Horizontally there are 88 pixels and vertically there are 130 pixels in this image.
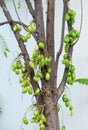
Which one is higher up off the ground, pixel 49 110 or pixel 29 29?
pixel 29 29

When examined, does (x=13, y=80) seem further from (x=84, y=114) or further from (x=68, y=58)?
(x=68, y=58)

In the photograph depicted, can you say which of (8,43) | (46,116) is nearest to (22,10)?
(8,43)

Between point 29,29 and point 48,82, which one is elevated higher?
point 29,29

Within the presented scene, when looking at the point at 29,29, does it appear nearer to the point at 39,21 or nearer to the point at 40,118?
the point at 39,21

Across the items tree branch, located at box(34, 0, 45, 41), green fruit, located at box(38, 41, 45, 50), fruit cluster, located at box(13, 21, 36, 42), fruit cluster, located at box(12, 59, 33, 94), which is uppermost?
tree branch, located at box(34, 0, 45, 41)

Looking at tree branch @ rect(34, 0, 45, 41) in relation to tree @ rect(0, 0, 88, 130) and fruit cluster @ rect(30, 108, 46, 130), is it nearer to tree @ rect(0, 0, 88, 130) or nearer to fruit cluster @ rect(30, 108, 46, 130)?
tree @ rect(0, 0, 88, 130)

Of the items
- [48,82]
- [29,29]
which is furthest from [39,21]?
[48,82]

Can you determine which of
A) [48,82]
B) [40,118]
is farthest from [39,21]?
[40,118]

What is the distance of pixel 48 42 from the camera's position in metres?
0.84

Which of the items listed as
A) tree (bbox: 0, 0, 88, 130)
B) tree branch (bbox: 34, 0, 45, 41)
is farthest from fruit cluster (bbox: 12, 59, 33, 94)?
tree branch (bbox: 34, 0, 45, 41)

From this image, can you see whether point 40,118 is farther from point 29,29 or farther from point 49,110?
point 29,29

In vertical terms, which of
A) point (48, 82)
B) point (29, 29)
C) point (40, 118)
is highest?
point (29, 29)

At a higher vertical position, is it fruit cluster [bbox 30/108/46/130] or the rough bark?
the rough bark

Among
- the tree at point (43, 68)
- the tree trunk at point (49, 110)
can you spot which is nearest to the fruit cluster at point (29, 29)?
the tree at point (43, 68)
